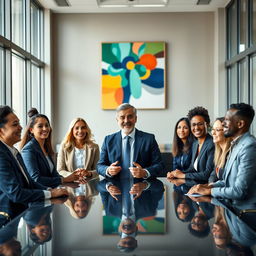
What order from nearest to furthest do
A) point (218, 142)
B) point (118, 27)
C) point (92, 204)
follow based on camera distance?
point (92, 204)
point (218, 142)
point (118, 27)

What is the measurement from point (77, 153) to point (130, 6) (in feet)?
14.7

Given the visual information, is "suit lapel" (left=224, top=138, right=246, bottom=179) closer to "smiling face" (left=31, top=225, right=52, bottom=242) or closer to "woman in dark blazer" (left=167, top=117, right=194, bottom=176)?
"smiling face" (left=31, top=225, right=52, bottom=242)

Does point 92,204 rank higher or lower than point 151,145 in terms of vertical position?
lower

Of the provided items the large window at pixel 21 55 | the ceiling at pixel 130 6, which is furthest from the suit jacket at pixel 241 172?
the ceiling at pixel 130 6

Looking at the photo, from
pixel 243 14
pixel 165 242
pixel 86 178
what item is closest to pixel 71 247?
pixel 165 242

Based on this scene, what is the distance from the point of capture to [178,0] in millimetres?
7488

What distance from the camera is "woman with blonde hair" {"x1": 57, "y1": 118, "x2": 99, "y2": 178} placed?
175 inches

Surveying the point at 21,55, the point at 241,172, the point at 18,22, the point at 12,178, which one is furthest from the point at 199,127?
the point at 18,22

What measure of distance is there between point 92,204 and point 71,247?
0.91m

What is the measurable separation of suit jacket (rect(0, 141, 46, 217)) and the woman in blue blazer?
0.76 m

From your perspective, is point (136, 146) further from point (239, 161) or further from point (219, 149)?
point (239, 161)

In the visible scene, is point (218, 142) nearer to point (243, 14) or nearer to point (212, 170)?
point (212, 170)

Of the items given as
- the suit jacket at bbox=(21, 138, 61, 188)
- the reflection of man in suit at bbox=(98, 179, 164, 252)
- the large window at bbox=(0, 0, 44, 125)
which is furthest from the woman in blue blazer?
the large window at bbox=(0, 0, 44, 125)

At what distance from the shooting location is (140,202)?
2436mm
